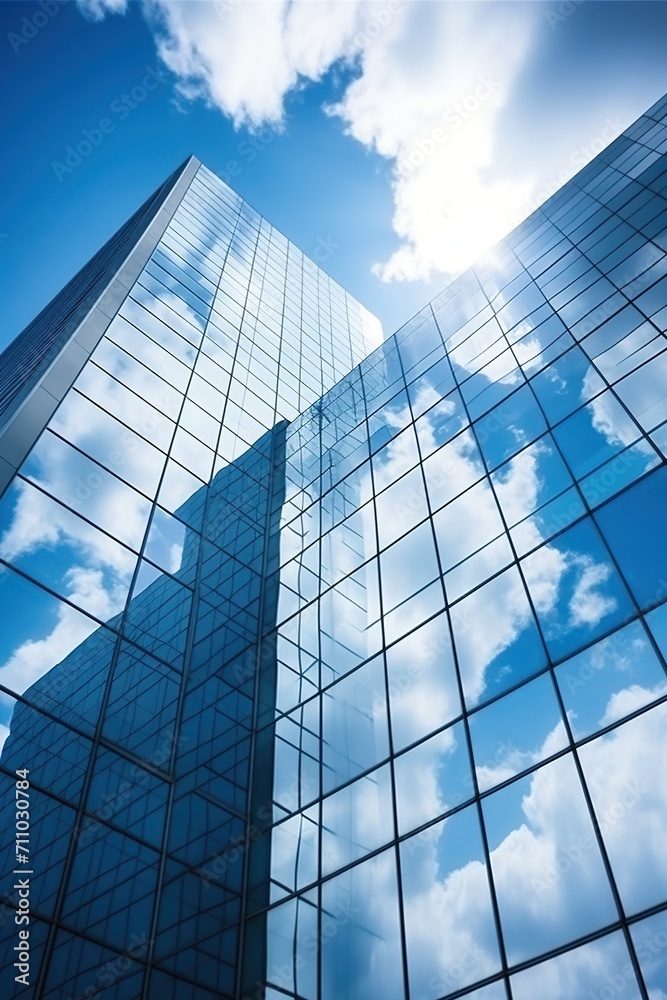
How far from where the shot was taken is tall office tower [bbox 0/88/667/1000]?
37.1 feet

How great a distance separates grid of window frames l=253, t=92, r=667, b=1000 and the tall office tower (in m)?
0.06

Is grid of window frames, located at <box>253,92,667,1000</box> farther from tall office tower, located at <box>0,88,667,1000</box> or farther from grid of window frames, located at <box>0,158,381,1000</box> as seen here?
grid of window frames, located at <box>0,158,381,1000</box>

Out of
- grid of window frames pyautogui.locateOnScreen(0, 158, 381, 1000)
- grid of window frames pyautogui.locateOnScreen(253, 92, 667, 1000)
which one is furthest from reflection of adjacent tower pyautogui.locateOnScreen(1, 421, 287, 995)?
grid of window frames pyautogui.locateOnScreen(253, 92, 667, 1000)

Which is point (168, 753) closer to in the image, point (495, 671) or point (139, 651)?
point (139, 651)

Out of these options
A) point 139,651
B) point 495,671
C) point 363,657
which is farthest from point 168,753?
point 495,671

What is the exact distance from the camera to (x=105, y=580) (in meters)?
18.0

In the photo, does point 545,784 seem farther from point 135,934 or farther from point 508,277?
point 508,277

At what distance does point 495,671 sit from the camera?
14000mm

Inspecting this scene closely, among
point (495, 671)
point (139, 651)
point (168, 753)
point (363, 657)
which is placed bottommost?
point (495, 671)

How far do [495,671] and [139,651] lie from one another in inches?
349

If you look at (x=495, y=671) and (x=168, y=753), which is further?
(x=168, y=753)

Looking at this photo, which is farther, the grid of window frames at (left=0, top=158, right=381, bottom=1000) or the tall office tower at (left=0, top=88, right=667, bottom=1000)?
the grid of window frames at (left=0, top=158, right=381, bottom=1000)

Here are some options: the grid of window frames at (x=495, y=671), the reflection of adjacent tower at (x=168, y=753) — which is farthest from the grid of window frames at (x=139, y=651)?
the grid of window frames at (x=495, y=671)

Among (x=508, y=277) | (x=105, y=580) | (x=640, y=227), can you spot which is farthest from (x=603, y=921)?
(x=508, y=277)
